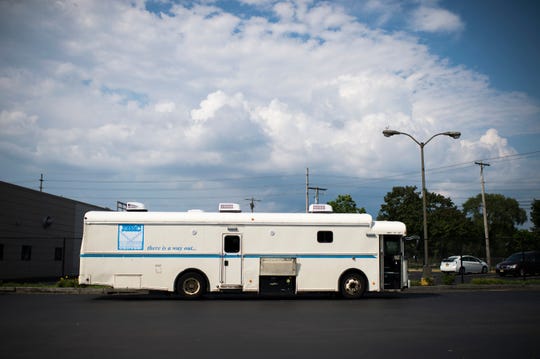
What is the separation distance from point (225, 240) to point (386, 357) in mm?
11083

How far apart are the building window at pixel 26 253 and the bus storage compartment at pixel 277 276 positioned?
1893 centimetres

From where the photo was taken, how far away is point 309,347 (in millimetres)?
8906

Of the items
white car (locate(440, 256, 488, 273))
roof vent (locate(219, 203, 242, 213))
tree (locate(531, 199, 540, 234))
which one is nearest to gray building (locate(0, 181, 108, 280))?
roof vent (locate(219, 203, 242, 213))

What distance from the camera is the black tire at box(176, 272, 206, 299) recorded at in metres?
18.4

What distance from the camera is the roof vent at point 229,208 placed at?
19312 mm

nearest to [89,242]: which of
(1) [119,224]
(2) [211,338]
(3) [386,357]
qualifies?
(1) [119,224]

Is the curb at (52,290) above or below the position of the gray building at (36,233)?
below

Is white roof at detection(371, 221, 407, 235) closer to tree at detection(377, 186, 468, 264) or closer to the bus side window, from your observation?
the bus side window

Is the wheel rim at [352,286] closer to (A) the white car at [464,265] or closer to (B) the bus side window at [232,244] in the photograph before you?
(B) the bus side window at [232,244]

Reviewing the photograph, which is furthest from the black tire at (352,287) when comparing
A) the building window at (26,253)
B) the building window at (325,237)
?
the building window at (26,253)

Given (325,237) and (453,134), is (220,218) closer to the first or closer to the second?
(325,237)

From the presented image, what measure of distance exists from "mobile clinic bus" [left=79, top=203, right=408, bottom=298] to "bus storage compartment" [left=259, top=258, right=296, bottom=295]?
0.03 metres

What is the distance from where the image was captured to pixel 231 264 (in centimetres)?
1850

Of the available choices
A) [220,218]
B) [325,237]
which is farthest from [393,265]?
[220,218]
